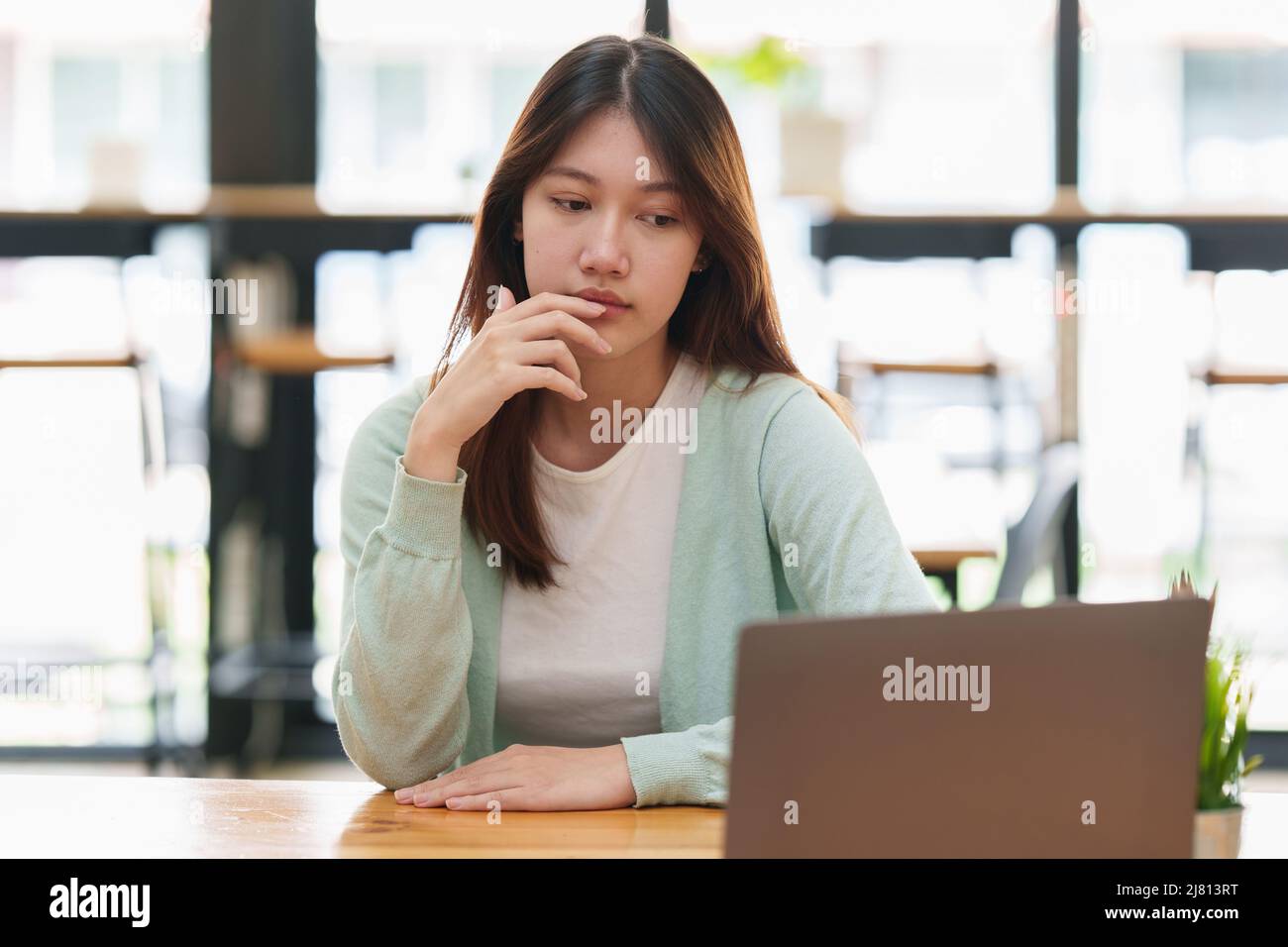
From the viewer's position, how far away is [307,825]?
0.91m

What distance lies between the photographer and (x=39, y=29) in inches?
154

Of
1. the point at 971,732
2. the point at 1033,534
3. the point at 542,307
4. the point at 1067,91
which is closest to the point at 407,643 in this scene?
the point at 542,307

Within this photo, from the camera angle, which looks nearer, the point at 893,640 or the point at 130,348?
the point at 893,640

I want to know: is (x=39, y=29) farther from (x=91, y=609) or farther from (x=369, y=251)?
(x=91, y=609)

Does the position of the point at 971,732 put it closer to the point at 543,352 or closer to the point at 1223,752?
the point at 1223,752

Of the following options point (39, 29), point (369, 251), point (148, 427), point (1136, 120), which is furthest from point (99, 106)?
point (1136, 120)

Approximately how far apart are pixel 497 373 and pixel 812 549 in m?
0.34

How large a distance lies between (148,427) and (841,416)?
2339 millimetres

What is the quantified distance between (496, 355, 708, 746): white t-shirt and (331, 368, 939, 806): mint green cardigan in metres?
0.03

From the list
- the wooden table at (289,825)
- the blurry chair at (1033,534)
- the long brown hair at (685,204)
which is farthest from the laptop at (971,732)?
the blurry chair at (1033,534)

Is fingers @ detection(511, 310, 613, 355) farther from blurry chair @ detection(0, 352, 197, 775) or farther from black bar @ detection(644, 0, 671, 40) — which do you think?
black bar @ detection(644, 0, 671, 40)

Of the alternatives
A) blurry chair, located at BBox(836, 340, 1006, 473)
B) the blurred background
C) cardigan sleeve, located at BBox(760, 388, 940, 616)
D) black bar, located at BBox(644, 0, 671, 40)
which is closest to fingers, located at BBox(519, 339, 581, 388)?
cardigan sleeve, located at BBox(760, 388, 940, 616)

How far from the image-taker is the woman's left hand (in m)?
0.99

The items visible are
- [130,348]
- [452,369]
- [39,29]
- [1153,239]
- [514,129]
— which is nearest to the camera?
[452,369]
